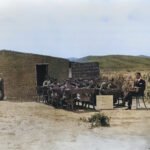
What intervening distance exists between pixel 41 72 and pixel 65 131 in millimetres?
15514

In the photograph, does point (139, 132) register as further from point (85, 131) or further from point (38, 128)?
point (38, 128)

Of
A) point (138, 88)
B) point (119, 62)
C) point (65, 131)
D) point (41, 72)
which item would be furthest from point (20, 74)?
point (119, 62)

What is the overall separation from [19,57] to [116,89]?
7.64m

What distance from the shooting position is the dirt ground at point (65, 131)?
46.0 feet

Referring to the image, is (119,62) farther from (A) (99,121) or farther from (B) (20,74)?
(A) (99,121)

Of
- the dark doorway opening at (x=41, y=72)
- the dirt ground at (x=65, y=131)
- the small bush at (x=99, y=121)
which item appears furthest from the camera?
the dark doorway opening at (x=41, y=72)

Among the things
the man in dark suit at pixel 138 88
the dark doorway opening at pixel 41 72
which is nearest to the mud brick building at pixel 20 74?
the dark doorway opening at pixel 41 72

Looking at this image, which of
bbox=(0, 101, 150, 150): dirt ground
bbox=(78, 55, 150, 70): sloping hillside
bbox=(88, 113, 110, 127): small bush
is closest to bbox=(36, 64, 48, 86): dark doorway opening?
bbox=(0, 101, 150, 150): dirt ground

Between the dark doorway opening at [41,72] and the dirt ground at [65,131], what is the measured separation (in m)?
8.28

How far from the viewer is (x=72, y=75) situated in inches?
1390

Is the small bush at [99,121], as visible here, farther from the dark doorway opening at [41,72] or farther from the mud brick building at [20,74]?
the dark doorway opening at [41,72]

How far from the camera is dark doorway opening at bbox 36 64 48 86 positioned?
3147 centimetres

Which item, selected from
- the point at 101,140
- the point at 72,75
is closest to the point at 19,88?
the point at 72,75

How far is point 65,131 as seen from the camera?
660 inches
